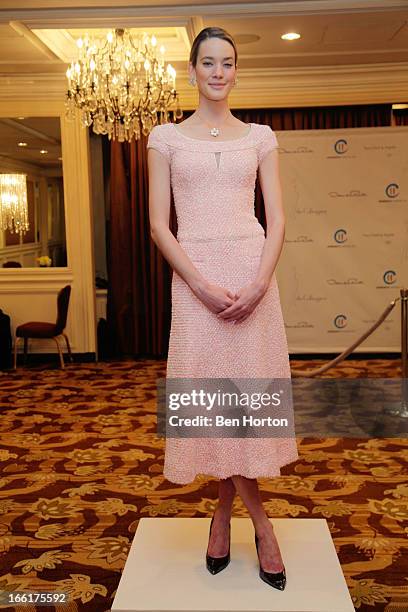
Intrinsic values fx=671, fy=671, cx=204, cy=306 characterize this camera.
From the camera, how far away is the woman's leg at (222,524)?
7.91 feet

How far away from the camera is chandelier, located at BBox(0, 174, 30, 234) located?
Answer: 24.6ft

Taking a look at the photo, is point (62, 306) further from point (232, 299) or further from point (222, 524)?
point (232, 299)

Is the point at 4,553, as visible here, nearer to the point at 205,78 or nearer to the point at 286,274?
the point at 205,78

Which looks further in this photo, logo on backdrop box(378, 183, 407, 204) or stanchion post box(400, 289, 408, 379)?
logo on backdrop box(378, 183, 407, 204)

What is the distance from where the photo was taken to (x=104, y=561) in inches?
110

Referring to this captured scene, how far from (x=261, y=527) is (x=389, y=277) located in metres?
5.55

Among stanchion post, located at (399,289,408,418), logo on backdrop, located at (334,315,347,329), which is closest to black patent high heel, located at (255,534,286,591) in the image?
stanchion post, located at (399,289,408,418)

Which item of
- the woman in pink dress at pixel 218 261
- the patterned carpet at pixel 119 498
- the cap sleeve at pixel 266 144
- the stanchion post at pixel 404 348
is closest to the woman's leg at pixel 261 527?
the woman in pink dress at pixel 218 261

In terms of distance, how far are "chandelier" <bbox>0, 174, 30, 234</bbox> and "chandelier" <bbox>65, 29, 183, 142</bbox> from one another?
2053mm

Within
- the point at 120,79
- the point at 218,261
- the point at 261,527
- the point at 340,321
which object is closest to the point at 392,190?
the point at 340,321

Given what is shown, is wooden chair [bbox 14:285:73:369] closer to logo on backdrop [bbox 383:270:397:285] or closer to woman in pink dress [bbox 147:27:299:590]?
logo on backdrop [bbox 383:270:397:285]

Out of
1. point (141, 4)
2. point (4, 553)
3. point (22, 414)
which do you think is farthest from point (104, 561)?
point (141, 4)

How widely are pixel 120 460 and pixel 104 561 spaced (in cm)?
139

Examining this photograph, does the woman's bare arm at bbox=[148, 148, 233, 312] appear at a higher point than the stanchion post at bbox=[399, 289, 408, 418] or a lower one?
higher
